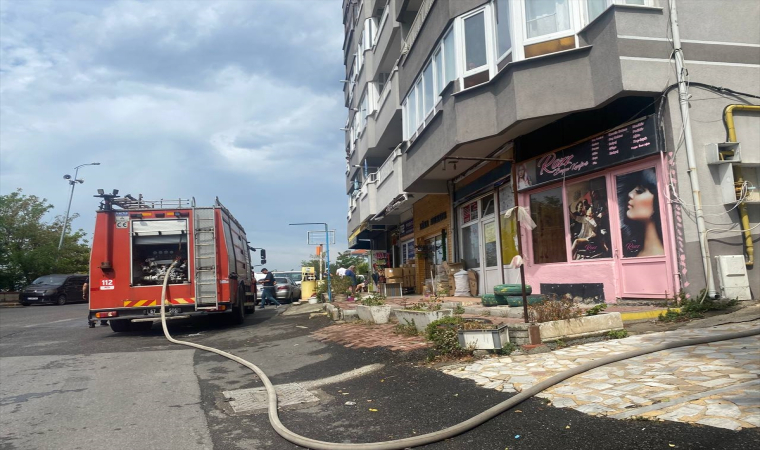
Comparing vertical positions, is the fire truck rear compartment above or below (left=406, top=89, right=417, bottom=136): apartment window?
below

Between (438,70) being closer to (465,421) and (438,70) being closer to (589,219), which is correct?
(589,219)

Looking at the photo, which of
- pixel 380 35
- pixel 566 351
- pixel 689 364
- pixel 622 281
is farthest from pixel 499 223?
pixel 380 35

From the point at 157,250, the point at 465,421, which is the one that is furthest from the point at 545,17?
the point at 157,250

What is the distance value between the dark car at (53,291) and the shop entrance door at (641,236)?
28.1 meters

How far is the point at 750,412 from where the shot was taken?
3.54 m

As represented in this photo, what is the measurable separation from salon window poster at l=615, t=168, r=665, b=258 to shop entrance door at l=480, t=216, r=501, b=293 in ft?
13.1

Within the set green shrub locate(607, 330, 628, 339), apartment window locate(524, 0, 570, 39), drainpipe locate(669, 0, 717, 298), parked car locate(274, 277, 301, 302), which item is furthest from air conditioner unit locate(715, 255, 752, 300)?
parked car locate(274, 277, 301, 302)

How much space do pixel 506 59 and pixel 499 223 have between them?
4243mm

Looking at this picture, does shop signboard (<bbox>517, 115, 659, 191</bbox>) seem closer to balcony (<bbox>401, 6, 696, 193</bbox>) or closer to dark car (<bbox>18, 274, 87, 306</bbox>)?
balcony (<bbox>401, 6, 696, 193</bbox>)

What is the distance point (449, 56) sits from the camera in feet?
39.9

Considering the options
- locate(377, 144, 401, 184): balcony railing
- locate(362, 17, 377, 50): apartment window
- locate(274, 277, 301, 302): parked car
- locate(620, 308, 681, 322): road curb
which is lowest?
locate(620, 308, 681, 322): road curb

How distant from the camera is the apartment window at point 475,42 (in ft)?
36.8

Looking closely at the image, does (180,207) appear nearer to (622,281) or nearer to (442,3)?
(442,3)

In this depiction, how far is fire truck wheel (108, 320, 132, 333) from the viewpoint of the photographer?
12648mm
